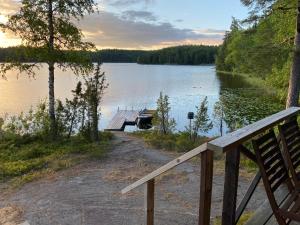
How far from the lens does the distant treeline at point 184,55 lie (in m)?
128

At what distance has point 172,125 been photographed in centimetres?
1505

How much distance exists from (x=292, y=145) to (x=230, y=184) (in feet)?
4.04

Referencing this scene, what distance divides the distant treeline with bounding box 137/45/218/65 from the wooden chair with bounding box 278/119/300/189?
124413mm

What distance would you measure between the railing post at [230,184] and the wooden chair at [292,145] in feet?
3.26

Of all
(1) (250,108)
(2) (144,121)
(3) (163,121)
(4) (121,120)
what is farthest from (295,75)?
(1) (250,108)

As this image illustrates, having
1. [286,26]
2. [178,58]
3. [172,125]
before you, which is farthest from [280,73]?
[178,58]

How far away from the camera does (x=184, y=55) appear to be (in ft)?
431

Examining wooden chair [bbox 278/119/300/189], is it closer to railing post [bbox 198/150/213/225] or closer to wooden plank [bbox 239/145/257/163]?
wooden plank [bbox 239/145/257/163]

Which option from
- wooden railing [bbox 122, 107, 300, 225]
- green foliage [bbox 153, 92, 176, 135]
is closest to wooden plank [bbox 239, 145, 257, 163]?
wooden railing [bbox 122, 107, 300, 225]

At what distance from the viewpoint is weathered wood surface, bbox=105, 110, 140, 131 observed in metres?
22.6

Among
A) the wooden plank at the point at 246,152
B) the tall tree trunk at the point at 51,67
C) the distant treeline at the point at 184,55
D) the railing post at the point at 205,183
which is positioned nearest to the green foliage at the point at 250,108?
the tall tree trunk at the point at 51,67

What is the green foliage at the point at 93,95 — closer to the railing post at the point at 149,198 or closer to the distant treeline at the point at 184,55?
the railing post at the point at 149,198

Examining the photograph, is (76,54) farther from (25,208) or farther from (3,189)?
(25,208)

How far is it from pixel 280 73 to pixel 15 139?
1410 cm
